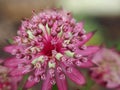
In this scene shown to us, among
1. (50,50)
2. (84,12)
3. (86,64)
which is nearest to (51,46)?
(50,50)

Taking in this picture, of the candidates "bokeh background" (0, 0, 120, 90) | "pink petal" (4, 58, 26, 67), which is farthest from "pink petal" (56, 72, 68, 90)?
"bokeh background" (0, 0, 120, 90)

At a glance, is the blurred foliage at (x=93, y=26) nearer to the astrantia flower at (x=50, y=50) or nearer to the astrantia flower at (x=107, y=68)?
the astrantia flower at (x=107, y=68)

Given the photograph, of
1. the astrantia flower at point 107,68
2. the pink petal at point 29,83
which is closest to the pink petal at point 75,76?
the pink petal at point 29,83

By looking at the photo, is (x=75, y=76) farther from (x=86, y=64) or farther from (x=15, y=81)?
(x=15, y=81)

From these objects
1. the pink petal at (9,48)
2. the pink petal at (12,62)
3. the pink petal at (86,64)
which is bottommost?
the pink petal at (86,64)

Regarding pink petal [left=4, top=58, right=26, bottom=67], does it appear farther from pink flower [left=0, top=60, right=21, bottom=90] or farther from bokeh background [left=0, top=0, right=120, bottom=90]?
bokeh background [left=0, top=0, right=120, bottom=90]
